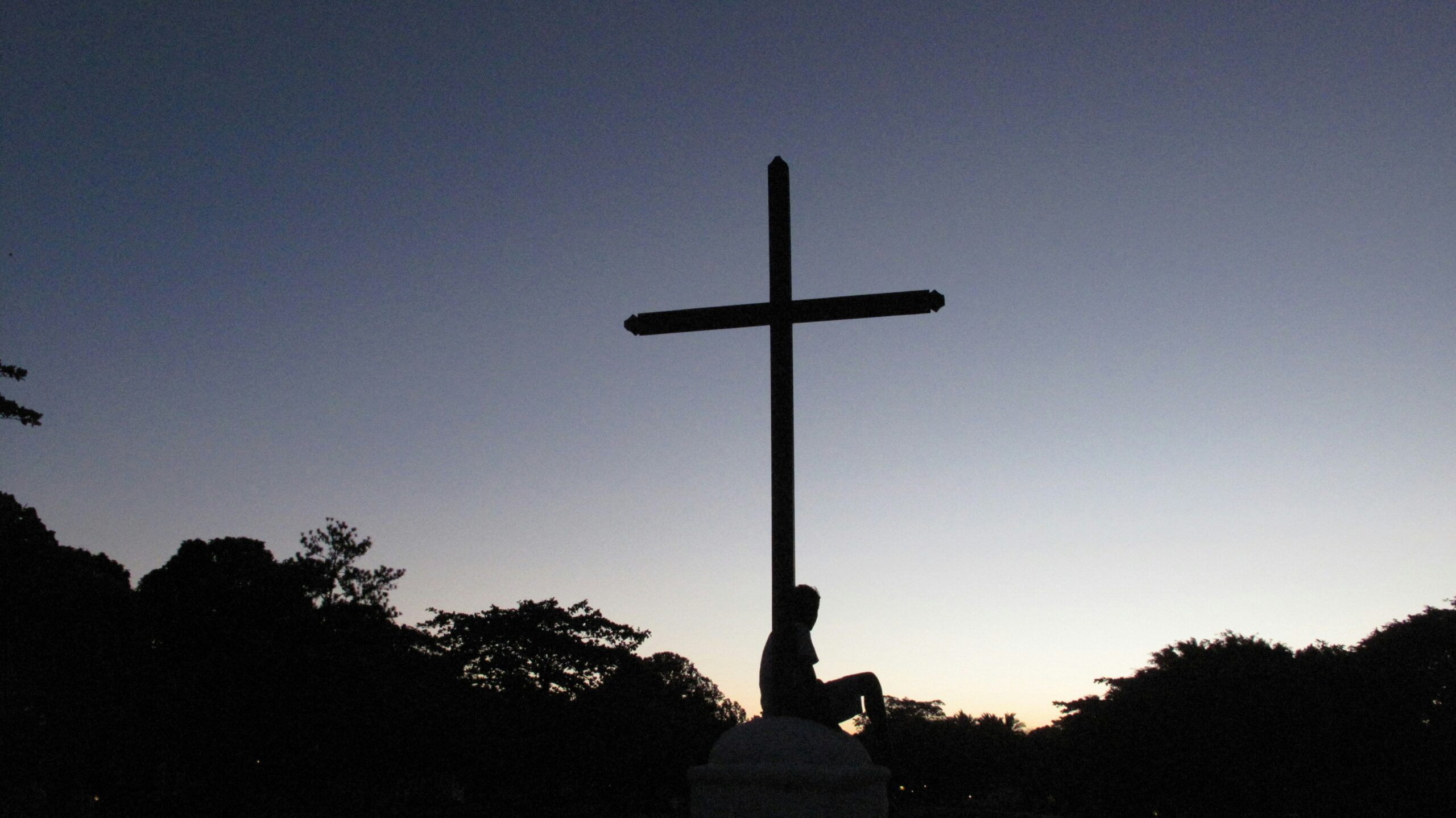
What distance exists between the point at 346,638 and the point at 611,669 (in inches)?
624

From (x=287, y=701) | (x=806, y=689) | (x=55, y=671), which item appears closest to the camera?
(x=806, y=689)

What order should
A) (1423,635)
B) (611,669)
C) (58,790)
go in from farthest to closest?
(611,669) → (1423,635) → (58,790)

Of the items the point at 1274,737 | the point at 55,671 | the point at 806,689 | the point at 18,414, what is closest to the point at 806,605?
the point at 806,689

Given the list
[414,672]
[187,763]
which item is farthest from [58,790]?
[414,672]

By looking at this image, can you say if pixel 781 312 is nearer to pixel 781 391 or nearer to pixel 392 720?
pixel 781 391

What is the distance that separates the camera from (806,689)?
497cm

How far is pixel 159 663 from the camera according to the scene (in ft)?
105

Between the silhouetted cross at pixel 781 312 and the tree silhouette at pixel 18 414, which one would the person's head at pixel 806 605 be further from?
the tree silhouette at pixel 18 414

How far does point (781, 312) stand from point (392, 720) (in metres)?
33.0

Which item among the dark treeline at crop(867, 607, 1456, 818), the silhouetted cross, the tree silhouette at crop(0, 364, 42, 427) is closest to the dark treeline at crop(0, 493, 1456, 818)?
the dark treeline at crop(867, 607, 1456, 818)

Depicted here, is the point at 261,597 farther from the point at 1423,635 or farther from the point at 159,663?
the point at 1423,635

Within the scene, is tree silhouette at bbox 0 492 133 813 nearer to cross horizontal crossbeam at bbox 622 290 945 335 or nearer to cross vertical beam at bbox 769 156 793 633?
cross horizontal crossbeam at bbox 622 290 945 335

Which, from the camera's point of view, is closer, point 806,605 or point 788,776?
point 788,776

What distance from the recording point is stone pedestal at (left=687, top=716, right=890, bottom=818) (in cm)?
427
